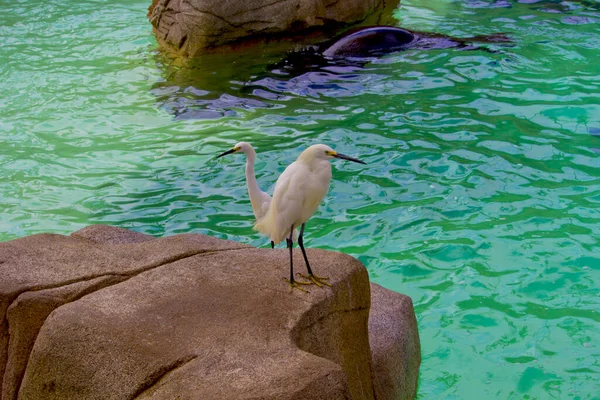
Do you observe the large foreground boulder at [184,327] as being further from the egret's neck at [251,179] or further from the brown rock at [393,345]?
the egret's neck at [251,179]

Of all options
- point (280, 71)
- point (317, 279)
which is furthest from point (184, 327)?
point (280, 71)

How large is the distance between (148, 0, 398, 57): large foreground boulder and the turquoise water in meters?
0.31

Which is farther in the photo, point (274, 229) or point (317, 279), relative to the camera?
point (274, 229)

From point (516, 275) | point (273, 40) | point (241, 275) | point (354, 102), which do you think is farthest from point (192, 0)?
point (241, 275)

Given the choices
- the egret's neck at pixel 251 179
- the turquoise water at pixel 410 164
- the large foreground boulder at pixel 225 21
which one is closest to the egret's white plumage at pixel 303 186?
the egret's neck at pixel 251 179

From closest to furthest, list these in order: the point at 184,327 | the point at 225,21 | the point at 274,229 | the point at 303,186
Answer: the point at 184,327 → the point at 303,186 → the point at 274,229 → the point at 225,21

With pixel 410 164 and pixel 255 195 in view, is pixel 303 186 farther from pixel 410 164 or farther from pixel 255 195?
pixel 410 164

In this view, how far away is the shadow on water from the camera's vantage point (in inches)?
337

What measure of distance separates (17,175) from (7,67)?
3.60 m

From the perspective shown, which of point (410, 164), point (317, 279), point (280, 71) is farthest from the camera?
point (280, 71)

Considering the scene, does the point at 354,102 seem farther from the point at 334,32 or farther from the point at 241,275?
the point at 241,275

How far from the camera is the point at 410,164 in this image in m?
6.78

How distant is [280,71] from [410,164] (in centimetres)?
317

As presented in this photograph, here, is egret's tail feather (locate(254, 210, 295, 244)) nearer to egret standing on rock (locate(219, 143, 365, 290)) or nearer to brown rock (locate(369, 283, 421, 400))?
egret standing on rock (locate(219, 143, 365, 290))
